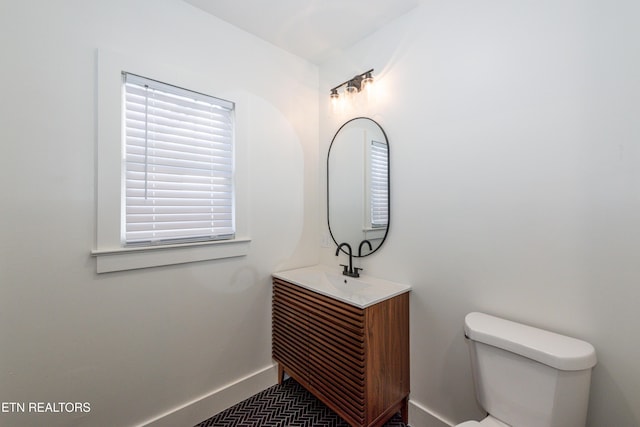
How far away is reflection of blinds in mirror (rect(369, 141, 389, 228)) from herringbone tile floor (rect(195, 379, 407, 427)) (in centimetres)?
127

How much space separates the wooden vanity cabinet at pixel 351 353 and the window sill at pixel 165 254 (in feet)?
1.54

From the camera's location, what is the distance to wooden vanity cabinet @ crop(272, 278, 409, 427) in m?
1.42

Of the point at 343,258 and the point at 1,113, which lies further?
the point at 343,258

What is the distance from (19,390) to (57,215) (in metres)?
0.78

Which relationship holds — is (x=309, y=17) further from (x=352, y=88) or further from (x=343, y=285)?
(x=343, y=285)

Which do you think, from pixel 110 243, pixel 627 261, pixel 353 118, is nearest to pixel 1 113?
pixel 110 243

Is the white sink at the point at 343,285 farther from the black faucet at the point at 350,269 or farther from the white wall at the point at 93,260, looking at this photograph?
the white wall at the point at 93,260

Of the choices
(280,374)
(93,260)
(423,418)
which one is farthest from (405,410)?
(93,260)

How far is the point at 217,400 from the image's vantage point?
5.74 ft

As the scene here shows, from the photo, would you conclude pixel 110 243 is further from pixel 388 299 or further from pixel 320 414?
pixel 320 414

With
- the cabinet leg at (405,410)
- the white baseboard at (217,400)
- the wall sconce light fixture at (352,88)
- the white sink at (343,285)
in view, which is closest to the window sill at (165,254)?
the white sink at (343,285)

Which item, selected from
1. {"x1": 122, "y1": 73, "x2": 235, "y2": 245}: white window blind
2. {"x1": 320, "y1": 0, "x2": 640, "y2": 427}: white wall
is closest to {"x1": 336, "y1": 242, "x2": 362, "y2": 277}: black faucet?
{"x1": 320, "y1": 0, "x2": 640, "y2": 427}: white wall

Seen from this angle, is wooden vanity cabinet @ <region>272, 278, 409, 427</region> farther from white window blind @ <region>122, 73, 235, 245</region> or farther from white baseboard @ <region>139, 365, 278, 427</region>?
white window blind @ <region>122, 73, 235, 245</region>

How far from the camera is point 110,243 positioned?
1378 mm
